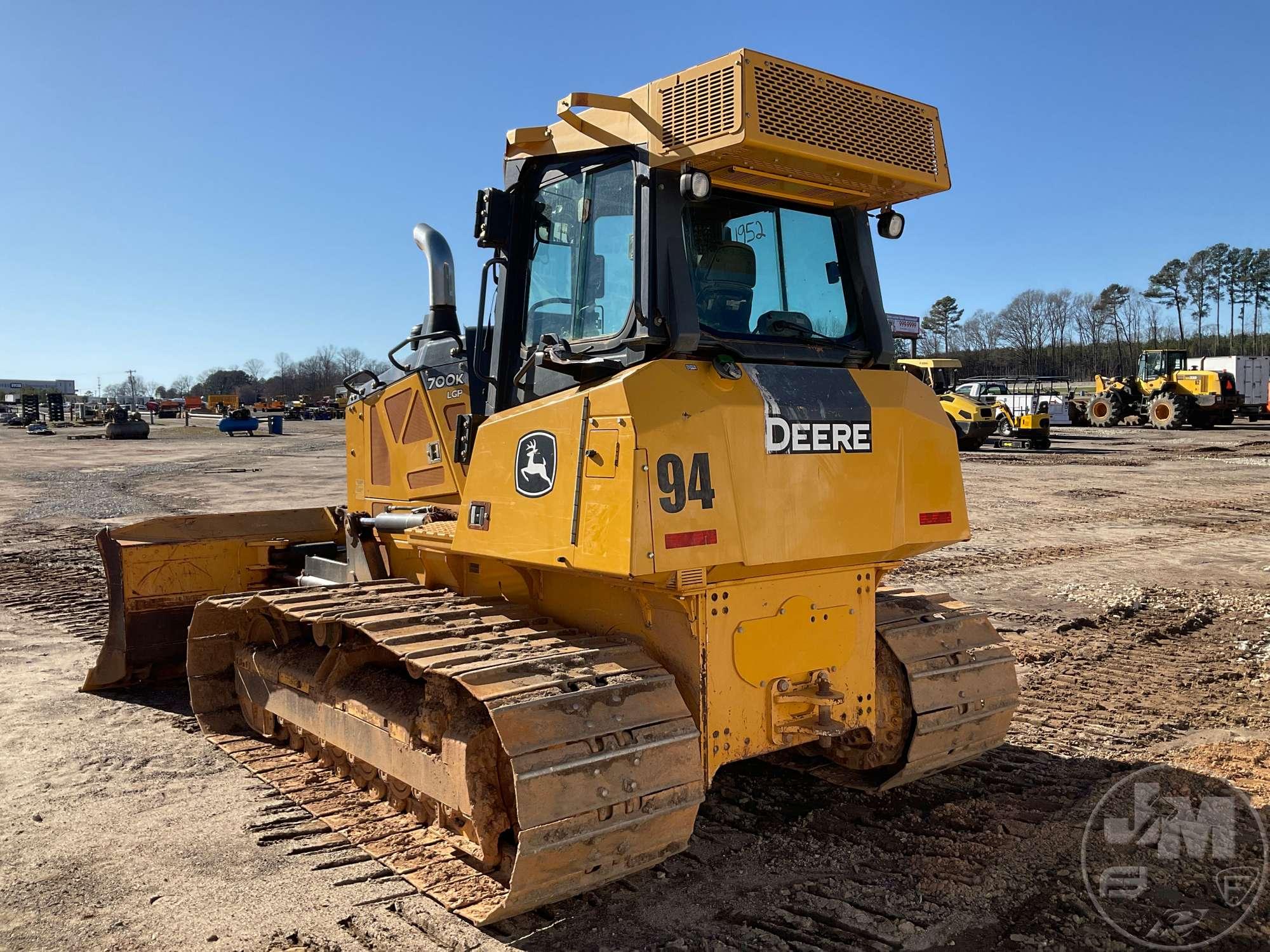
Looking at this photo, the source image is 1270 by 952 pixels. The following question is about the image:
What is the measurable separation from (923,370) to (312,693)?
25002mm

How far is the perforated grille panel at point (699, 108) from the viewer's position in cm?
366

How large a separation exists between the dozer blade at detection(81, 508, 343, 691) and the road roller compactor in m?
2.29

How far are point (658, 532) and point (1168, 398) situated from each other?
39462 millimetres

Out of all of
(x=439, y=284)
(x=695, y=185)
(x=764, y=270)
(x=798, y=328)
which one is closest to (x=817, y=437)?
(x=798, y=328)

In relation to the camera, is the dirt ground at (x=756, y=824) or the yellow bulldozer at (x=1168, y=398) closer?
the dirt ground at (x=756, y=824)

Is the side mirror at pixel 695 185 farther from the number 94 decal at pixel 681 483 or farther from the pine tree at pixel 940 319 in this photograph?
the pine tree at pixel 940 319

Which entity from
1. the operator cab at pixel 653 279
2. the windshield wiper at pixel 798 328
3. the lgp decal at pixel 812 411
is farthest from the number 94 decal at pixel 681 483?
the windshield wiper at pixel 798 328

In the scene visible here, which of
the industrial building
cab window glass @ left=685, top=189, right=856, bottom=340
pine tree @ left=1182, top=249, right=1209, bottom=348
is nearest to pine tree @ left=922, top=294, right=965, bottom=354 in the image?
pine tree @ left=1182, top=249, right=1209, bottom=348

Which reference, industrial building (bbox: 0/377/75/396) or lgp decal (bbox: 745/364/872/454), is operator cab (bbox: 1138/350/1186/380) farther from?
industrial building (bbox: 0/377/75/396)

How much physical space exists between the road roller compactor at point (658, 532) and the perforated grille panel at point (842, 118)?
0.01 meters

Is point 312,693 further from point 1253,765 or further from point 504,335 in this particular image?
point 1253,765

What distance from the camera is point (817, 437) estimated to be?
13.1ft

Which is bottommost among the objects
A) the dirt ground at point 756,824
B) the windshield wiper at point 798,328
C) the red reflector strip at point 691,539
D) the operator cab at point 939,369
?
the dirt ground at point 756,824

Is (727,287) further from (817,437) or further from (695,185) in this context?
(817,437)
